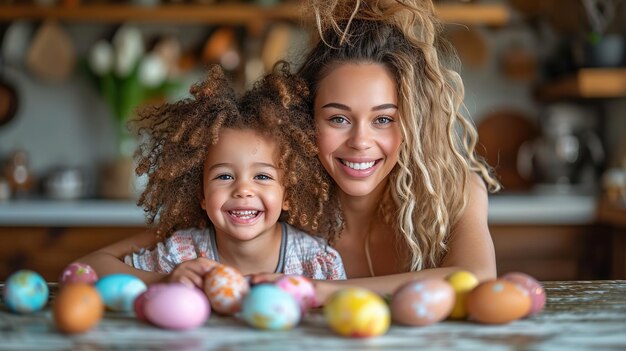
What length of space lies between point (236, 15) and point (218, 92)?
1655 millimetres

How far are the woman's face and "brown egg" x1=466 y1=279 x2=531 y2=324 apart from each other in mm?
538

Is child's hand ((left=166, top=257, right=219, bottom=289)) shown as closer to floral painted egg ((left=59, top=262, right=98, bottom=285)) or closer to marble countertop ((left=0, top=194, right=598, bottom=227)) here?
floral painted egg ((left=59, top=262, right=98, bottom=285))

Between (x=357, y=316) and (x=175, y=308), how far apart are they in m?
0.21

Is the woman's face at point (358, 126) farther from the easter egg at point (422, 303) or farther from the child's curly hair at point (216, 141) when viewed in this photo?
the easter egg at point (422, 303)

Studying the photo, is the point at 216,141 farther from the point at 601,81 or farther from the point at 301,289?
the point at 601,81

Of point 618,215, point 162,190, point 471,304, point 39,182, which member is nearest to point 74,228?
point 39,182

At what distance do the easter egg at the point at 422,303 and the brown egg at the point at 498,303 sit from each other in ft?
0.10

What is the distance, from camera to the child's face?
1.36 metres

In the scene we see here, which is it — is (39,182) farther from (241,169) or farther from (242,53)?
(241,169)

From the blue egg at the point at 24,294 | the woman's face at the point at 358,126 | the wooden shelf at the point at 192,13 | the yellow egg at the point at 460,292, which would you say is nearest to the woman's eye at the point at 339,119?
the woman's face at the point at 358,126

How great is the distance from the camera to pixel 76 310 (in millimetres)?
852

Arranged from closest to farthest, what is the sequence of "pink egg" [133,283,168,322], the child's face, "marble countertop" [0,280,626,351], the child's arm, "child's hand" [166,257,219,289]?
"marble countertop" [0,280,626,351] → "pink egg" [133,283,168,322] → "child's hand" [166,257,219,289] → the child's arm → the child's face

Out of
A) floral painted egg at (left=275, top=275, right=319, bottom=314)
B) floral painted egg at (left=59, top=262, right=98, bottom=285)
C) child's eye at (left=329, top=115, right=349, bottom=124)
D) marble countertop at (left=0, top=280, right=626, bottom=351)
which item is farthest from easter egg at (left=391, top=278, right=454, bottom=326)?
child's eye at (left=329, top=115, right=349, bottom=124)

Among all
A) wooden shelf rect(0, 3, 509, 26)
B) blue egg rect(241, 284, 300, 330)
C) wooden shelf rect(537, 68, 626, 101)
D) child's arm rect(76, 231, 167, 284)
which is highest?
wooden shelf rect(0, 3, 509, 26)
